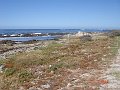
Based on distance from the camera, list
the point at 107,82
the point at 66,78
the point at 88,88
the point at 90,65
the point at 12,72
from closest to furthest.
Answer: the point at 88,88
the point at 107,82
the point at 66,78
the point at 12,72
the point at 90,65

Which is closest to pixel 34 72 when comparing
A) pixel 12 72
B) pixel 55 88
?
pixel 12 72

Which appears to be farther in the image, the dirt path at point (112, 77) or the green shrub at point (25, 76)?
the green shrub at point (25, 76)

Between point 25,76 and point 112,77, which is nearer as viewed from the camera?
point 112,77

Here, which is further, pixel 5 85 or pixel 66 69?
pixel 66 69

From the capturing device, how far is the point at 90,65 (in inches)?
833

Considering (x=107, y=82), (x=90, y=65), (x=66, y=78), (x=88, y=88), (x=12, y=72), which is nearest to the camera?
(x=88, y=88)

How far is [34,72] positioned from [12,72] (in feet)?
4.88

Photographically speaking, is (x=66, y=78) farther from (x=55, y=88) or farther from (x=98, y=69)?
(x=98, y=69)

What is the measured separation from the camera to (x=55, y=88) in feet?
46.2

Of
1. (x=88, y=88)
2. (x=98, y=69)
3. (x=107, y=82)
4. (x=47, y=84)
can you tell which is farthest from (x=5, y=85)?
(x=98, y=69)

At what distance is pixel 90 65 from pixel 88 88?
7.37 m

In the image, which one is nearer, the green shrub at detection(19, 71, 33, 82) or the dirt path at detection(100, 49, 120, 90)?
the dirt path at detection(100, 49, 120, 90)

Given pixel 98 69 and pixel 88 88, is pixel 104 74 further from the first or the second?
pixel 88 88

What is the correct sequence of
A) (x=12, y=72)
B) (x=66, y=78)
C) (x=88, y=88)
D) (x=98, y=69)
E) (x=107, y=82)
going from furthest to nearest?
(x=98, y=69) < (x=12, y=72) < (x=66, y=78) < (x=107, y=82) < (x=88, y=88)
